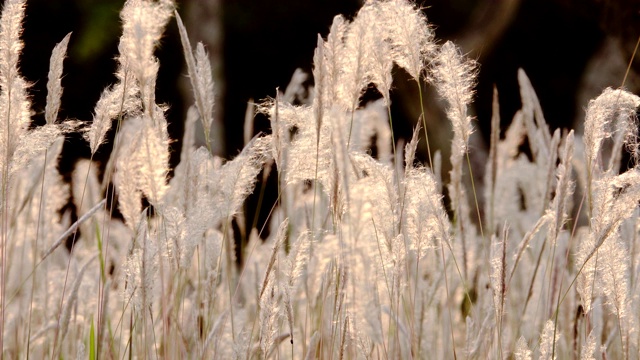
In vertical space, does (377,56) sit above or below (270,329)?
above

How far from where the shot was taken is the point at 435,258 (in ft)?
8.07

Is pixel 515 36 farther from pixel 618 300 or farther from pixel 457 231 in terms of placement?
pixel 618 300

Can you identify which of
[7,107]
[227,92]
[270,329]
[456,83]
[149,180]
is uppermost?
[227,92]

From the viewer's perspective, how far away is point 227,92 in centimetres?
1107

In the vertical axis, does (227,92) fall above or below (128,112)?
above

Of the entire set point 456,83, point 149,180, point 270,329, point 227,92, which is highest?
point 227,92

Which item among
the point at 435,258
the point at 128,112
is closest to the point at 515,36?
the point at 435,258

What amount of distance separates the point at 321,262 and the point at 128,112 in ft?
1.97

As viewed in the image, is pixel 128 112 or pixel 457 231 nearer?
pixel 128 112

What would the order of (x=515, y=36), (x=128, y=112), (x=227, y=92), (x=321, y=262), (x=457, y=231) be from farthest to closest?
(x=227, y=92), (x=515, y=36), (x=457, y=231), (x=128, y=112), (x=321, y=262)

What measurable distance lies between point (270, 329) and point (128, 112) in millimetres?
597

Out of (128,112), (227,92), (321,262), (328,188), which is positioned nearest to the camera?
(321,262)

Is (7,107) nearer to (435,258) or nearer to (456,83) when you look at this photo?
(456,83)

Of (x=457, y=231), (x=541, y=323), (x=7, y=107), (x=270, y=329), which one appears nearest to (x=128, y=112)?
(x=7, y=107)
